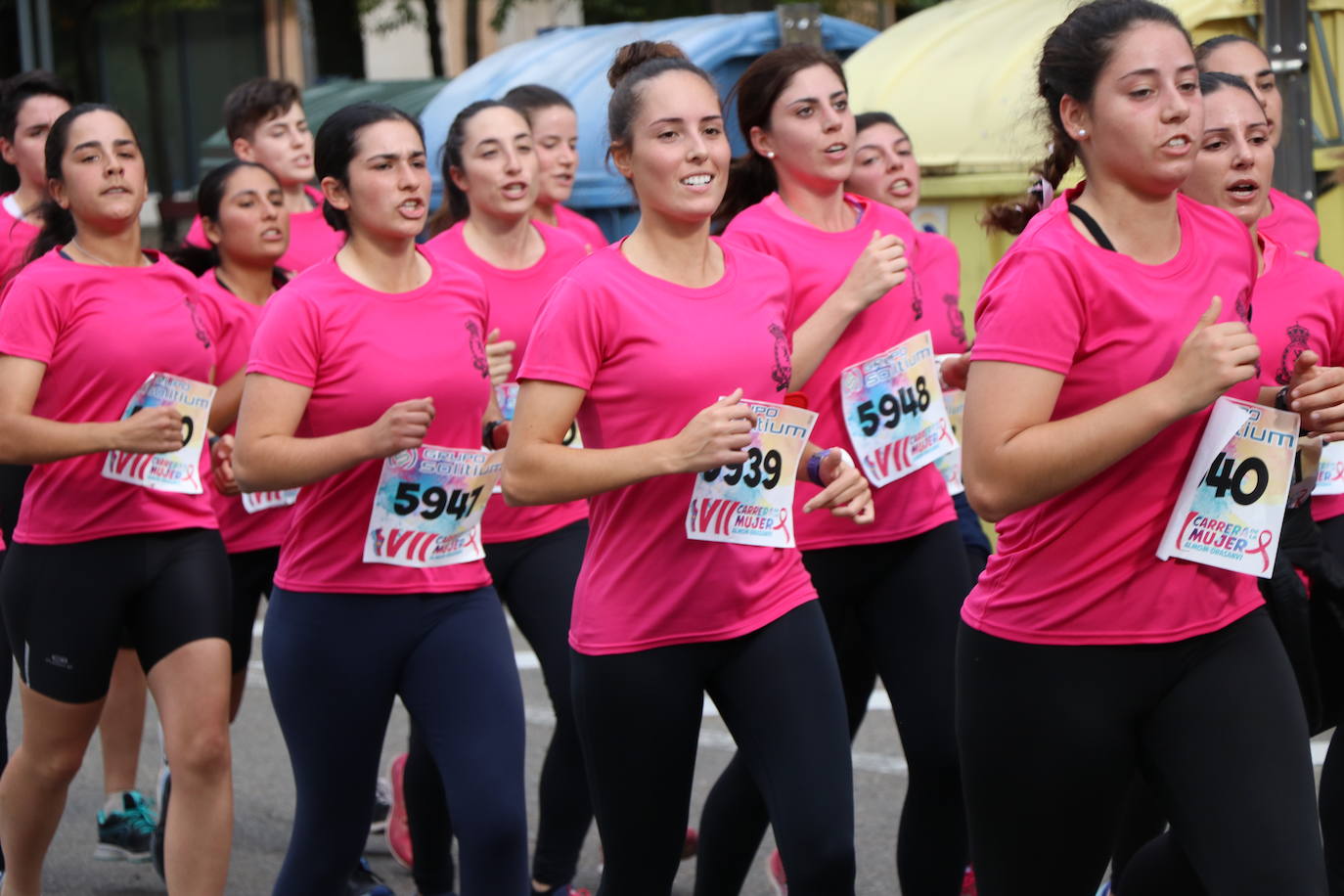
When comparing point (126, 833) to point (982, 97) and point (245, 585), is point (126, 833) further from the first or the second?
point (982, 97)

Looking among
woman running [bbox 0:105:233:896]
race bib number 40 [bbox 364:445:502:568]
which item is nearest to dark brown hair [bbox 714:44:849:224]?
race bib number 40 [bbox 364:445:502:568]

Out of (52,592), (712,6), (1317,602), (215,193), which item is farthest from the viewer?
(712,6)

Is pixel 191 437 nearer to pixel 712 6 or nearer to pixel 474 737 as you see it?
pixel 474 737

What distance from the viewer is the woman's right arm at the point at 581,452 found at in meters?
3.68

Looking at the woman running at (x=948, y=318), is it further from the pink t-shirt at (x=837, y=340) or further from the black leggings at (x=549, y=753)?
the black leggings at (x=549, y=753)

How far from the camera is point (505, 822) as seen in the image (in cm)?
414

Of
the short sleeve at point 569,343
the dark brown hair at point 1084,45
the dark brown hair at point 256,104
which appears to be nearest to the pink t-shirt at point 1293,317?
the dark brown hair at point 1084,45

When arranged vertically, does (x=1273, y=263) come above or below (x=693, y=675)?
above

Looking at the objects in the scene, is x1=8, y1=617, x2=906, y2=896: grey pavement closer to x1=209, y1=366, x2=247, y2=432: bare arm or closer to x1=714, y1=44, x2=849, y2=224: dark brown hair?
x1=209, y1=366, x2=247, y2=432: bare arm

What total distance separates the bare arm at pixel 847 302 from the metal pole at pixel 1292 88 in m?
3.41

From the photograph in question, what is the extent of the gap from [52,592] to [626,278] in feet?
6.06

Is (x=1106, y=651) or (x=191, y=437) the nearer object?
(x=1106, y=651)

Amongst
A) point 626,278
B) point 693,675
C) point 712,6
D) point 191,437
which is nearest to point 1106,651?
point 693,675

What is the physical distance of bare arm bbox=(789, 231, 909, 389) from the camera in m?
4.56
